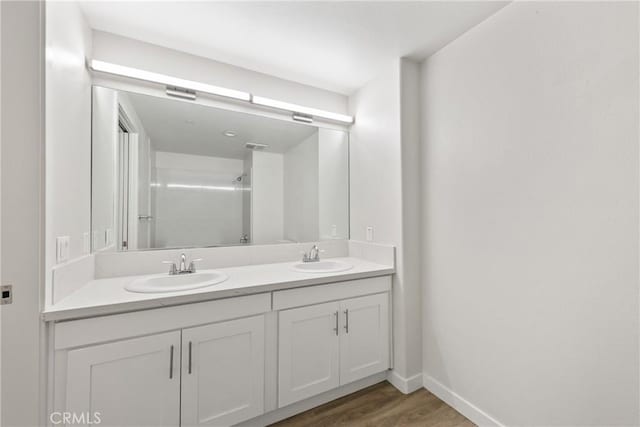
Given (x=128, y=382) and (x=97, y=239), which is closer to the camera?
(x=128, y=382)

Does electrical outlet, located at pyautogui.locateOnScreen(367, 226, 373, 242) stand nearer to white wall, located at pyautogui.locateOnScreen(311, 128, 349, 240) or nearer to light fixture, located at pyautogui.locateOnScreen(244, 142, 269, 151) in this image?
white wall, located at pyautogui.locateOnScreen(311, 128, 349, 240)

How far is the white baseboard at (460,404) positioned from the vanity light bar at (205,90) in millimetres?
2155

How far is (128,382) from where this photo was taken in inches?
46.9

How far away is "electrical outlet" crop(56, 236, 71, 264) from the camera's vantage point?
1.16 metres

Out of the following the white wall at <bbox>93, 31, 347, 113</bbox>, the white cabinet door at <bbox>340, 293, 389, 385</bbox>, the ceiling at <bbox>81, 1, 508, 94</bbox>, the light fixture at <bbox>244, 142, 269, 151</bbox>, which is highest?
the ceiling at <bbox>81, 1, 508, 94</bbox>

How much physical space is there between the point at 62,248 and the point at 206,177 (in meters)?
0.94

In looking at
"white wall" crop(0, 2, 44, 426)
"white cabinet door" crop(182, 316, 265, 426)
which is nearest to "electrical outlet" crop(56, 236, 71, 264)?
"white wall" crop(0, 2, 44, 426)

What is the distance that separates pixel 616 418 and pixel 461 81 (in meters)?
1.78

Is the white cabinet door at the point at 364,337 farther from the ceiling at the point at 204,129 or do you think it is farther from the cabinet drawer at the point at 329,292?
the ceiling at the point at 204,129

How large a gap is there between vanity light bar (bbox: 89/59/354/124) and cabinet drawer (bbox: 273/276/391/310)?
1.42 m

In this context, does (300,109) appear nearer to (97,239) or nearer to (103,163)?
(103,163)

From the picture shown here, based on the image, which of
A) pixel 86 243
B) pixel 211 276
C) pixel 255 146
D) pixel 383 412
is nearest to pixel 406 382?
pixel 383 412

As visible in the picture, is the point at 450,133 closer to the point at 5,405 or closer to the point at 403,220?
the point at 403,220

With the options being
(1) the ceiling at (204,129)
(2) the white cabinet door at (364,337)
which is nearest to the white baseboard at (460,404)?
(2) the white cabinet door at (364,337)
